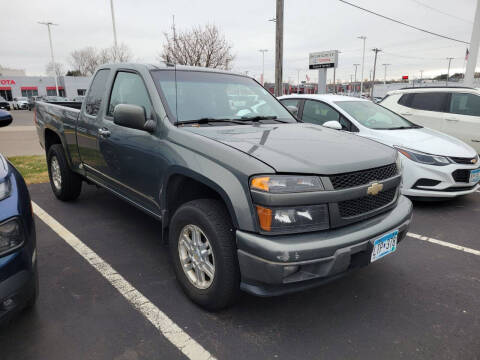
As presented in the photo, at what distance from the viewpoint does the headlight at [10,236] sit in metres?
1.83

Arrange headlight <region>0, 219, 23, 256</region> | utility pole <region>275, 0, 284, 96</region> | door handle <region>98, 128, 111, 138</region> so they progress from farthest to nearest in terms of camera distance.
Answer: utility pole <region>275, 0, 284, 96</region> → door handle <region>98, 128, 111, 138</region> → headlight <region>0, 219, 23, 256</region>

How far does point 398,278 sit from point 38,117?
537cm

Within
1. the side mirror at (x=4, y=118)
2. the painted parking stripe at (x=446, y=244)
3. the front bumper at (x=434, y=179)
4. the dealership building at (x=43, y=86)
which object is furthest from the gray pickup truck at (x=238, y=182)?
the dealership building at (x=43, y=86)

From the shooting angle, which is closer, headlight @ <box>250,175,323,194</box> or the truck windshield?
headlight @ <box>250,175,323,194</box>

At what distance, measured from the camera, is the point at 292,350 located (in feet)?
7.16

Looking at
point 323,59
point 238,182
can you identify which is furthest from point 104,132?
point 323,59

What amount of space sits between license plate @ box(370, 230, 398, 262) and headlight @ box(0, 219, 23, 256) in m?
2.15

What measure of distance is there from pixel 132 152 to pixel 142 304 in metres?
1.30

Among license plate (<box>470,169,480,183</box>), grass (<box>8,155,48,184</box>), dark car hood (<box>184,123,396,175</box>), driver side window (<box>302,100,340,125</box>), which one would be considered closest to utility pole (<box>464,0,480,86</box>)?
license plate (<box>470,169,480,183</box>)

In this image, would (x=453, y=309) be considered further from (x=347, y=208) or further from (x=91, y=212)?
(x=91, y=212)

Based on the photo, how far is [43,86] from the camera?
58.7 meters

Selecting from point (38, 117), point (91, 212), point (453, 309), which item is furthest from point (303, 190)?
point (38, 117)

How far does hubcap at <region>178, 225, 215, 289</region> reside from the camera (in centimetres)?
248

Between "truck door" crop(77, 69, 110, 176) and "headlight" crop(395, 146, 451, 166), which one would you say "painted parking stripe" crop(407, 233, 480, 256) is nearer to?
"headlight" crop(395, 146, 451, 166)
